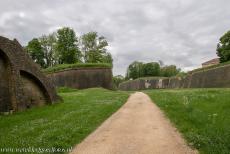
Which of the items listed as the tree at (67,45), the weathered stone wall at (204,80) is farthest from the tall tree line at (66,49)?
the weathered stone wall at (204,80)

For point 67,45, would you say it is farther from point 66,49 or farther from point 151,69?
point 151,69

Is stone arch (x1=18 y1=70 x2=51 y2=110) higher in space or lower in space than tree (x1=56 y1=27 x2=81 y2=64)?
lower

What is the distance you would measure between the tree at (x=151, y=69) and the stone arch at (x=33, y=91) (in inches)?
4045

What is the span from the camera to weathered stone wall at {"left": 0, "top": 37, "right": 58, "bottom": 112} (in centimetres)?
1889

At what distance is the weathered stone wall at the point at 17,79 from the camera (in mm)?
18891

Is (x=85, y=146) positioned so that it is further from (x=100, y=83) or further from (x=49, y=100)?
(x=100, y=83)

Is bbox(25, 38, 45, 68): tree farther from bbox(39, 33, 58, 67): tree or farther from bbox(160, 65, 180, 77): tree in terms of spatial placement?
bbox(160, 65, 180, 77): tree

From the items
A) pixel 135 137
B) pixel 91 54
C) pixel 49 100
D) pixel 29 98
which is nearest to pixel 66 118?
pixel 135 137

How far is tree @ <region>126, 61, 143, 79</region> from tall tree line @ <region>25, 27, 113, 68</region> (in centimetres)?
4788

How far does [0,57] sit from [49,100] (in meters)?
6.15

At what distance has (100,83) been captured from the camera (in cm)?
6112

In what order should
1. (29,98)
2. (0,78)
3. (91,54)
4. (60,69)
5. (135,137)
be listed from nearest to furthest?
(135,137) → (0,78) → (29,98) → (60,69) → (91,54)

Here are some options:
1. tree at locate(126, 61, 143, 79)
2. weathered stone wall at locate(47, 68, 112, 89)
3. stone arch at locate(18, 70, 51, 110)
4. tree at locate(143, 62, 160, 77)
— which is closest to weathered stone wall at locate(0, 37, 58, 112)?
stone arch at locate(18, 70, 51, 110)

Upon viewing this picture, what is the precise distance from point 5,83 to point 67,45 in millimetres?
50552
